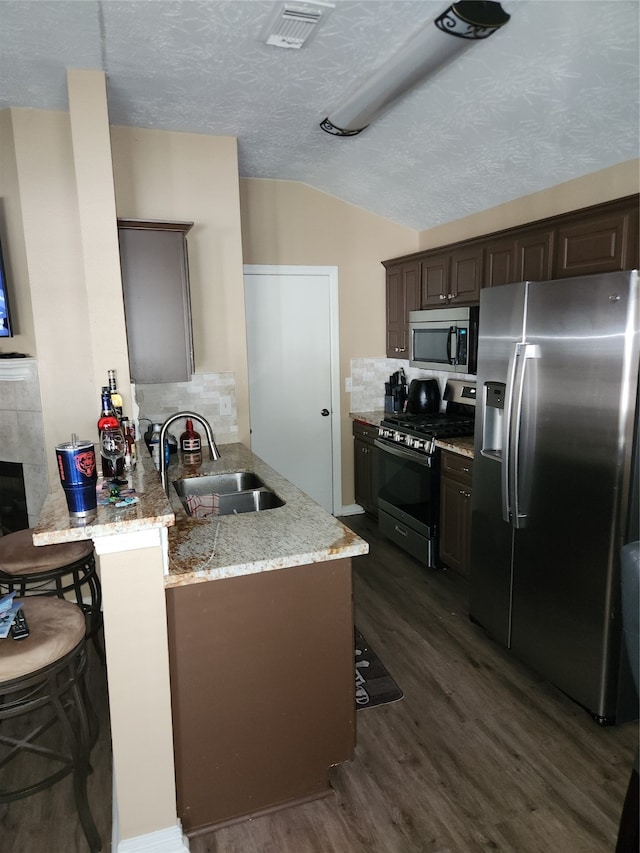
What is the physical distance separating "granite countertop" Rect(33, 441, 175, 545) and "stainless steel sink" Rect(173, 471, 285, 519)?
0.64 metres

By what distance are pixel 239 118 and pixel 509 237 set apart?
168 cm

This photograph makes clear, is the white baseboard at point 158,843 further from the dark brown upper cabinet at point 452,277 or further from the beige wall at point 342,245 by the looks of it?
the beige wall at point 342,245

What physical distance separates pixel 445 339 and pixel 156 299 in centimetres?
197

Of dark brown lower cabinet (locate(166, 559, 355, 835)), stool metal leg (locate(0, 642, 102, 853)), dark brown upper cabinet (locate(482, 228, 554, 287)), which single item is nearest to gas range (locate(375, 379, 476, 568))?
dark brown upper cabinet (locate(482, 228, 554, 287))

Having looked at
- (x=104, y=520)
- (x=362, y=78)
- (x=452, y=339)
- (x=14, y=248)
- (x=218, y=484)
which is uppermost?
(x=362, y=78)

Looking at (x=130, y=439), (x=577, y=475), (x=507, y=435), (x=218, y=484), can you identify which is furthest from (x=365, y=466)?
(x=130, y=439)

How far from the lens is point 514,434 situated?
251 cm

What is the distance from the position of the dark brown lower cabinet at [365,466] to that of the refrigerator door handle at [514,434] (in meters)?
1.82

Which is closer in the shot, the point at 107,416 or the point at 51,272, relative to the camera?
the point at 107,416

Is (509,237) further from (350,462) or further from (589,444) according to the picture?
(350,462)

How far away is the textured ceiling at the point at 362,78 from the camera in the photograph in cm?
202

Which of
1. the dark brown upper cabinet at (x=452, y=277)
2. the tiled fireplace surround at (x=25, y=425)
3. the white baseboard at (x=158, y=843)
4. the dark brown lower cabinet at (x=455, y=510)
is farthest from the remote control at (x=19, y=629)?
the dark brown upper cabinet at (x=452, y=277)

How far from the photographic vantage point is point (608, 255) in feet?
8.70

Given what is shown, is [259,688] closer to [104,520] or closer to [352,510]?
[104,520]
